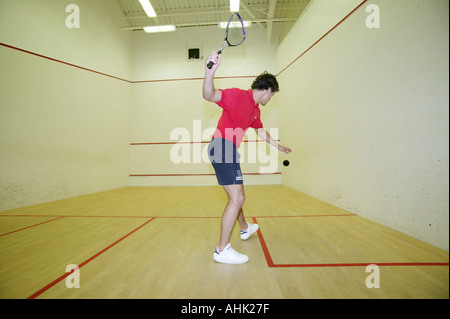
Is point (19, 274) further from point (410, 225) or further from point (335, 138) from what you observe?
point (335, 138)

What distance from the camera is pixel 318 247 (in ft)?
5.63

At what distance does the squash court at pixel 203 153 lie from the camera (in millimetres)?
1348

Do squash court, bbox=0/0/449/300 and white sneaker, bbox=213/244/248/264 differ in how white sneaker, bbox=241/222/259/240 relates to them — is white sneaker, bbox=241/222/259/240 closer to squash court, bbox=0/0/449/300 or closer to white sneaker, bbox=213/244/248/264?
squash court, bbox=0/0/449/300

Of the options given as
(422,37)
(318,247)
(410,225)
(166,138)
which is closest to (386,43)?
(422,37)

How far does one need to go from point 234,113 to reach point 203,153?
13.7 ft

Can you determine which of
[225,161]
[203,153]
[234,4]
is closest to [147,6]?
[234,4]

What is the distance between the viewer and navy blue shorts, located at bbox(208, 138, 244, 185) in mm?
1441

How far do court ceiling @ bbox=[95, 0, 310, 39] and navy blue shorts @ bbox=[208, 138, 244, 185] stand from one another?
461 centimetres

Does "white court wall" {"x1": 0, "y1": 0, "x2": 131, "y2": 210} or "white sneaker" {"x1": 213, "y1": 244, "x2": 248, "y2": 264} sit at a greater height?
"white court wall" {"x1": 0, "y1": 0, "x2": 131, "y2": 210}

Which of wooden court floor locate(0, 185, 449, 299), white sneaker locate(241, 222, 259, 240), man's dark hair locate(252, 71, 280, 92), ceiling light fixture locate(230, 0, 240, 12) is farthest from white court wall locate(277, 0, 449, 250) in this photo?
ceiling light fixture locate(230, 0, 240, 12)

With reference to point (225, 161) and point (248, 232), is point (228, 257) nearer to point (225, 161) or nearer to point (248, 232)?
point (248, 232)

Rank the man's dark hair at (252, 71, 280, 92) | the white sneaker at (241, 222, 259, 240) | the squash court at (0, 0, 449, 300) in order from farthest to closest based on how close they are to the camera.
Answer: the white sneaker at (241, 222, 259, 240), the man's dark hair at (252, 71, 280, 92), the squash court at (0, 0, 449, 300)

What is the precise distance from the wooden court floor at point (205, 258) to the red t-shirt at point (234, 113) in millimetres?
881
